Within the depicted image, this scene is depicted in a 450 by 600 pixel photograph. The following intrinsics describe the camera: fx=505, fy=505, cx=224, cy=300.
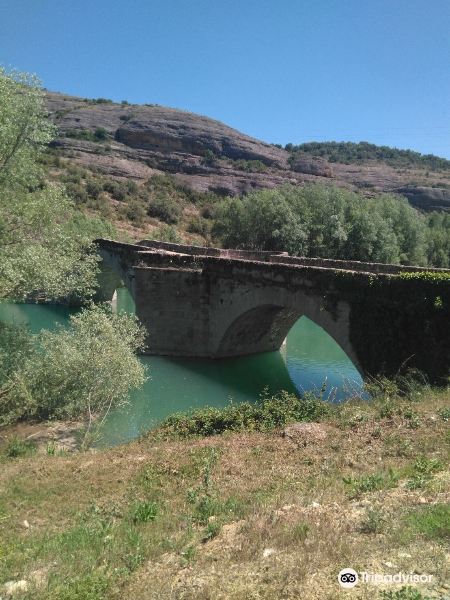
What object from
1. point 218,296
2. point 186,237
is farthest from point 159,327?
point 186,237

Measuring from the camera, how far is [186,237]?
5325cm

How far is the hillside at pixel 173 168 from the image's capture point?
58000 millimetres

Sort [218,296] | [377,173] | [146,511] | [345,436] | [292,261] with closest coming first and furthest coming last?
1. [146,511]
2. [345,436]
3. [218,296]
4. [292,261]
5. [377,173]

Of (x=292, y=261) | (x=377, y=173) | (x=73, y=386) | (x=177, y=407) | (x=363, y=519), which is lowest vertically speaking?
(x=177, y=407)

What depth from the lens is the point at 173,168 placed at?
7712cm

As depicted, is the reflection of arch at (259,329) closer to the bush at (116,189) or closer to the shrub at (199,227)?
the shrub at (199,227)

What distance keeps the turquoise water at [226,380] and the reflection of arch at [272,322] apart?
502 millimetres

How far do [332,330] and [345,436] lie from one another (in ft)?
23.0

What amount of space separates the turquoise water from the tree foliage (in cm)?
1120

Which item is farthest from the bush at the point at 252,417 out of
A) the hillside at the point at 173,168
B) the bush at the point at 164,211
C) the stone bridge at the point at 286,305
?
the bush at the point at 164,211

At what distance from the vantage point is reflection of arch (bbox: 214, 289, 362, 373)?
1333 cm

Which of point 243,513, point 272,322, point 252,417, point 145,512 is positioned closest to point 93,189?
point 272,322

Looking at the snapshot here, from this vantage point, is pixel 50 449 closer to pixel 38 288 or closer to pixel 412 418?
pixel 38 288

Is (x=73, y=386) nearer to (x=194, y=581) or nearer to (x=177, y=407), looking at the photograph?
(x=177, y=407)
